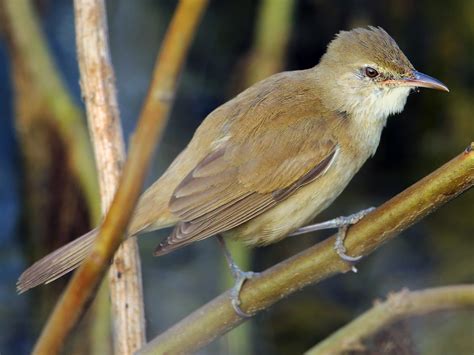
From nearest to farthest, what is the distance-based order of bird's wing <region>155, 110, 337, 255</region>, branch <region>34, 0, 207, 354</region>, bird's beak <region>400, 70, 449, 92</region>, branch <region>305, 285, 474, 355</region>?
branch <region>34, 0, 207, 354</region>
branch <region>305, 285, 474, 355</region>
bird's wing <region>155, 110, 337, 255</region>
bird's beak <region>400, 70, 449, 92</region>

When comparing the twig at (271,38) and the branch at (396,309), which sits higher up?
the twig at (271,38)

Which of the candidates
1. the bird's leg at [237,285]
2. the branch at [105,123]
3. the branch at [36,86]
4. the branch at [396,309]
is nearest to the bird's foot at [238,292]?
the bird's leg at [237,285]

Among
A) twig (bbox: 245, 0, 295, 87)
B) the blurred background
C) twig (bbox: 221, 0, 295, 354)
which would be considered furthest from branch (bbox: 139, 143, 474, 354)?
twig (bbox: 245, 0, 295, 87)

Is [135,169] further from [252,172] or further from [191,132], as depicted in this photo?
[191,132]

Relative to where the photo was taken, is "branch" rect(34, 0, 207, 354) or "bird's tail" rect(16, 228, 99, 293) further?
"bird's tail" rect(16, 228, 99, 293)

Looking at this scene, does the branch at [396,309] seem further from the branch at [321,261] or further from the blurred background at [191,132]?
the blurred background at [191,132]

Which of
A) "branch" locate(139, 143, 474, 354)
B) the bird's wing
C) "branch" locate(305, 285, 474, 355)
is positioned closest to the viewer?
"branch" locate(139, 143, 474, 354)

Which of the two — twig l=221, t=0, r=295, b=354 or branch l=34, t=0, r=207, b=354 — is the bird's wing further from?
branch l=34, t=0, r=207, b=354
